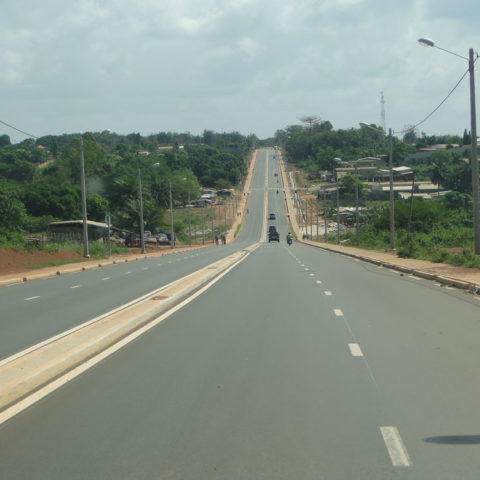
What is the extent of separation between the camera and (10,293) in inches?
884

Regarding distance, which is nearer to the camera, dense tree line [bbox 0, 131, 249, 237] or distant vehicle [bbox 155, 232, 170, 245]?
dense tree line [bbox 0, 131, 249, 237]

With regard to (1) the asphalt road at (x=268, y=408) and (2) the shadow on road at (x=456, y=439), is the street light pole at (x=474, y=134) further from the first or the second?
(2) the shadow on road at (x=456, y=439)

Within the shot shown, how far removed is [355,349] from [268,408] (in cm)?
361

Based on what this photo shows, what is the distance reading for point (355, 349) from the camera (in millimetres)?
10164

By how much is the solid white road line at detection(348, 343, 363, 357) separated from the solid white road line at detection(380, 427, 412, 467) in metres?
3.63

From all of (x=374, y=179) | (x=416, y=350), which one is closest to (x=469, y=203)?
(x=374, y=179)

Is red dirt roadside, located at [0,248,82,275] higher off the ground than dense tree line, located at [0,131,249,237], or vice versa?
dense tree line, located at [0,131,249,237]

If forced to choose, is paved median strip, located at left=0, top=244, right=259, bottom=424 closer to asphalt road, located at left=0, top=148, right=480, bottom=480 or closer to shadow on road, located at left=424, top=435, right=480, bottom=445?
asphalt road, located at left=0, top=148, right=480, bottom=480

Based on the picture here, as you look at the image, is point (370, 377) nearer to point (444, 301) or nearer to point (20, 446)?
point (20, 446)

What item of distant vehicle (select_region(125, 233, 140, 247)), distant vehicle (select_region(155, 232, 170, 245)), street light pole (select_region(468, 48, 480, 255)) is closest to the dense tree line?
distant vehicle (select_region(125, 233, 140, 247))

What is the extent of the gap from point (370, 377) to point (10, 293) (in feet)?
55.7

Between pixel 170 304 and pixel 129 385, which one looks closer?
pixel 129 385

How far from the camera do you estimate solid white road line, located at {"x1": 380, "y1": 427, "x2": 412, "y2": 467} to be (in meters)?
5.28

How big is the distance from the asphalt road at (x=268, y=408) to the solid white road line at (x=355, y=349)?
0.6 inches
